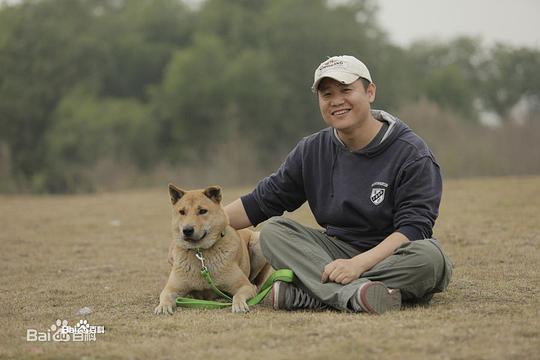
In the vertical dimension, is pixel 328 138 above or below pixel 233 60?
below

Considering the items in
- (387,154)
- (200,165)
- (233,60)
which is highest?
(233,60)

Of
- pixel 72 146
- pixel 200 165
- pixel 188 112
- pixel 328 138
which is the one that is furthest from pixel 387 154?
pixel 188 112

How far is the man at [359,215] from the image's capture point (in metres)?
4.71

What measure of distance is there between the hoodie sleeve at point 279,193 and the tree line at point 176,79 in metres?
20.9

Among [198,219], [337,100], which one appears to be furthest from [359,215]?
[198,219]

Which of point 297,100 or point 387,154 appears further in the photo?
point 297,100

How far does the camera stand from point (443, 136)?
21844 mm

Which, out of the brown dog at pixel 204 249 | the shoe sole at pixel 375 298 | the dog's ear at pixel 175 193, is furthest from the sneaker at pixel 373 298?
the dog's ear at pixel 175 193

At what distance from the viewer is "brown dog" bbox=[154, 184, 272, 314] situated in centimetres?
539

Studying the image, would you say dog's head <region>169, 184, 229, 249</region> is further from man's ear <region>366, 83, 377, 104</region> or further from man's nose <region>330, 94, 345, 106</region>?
man's ear <region>366, 83, 377, 104</region>

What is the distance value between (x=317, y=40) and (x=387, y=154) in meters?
29.1

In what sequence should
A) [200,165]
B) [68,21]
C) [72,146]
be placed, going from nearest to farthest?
[200,165], [72,146], [68,21]

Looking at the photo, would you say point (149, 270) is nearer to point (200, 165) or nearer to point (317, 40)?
point (200, 165)

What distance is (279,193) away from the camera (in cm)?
554
